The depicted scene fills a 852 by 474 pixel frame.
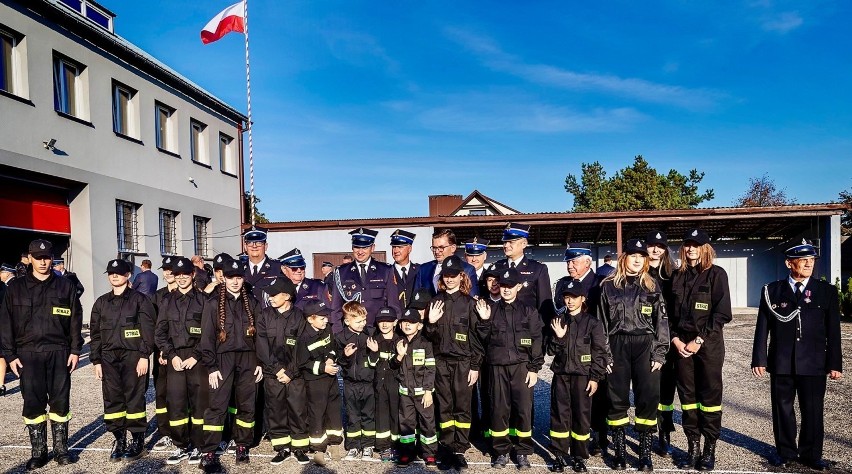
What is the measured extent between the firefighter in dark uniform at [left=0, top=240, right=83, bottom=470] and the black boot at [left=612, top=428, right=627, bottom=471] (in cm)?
527

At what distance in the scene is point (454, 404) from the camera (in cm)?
520

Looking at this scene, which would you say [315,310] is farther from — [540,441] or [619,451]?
[619,451]

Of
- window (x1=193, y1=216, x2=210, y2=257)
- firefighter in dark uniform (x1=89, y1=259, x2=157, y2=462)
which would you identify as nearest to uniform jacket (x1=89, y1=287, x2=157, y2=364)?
firefighter in dark uniform (x1=89, y1=259, x2=157, y2=462)

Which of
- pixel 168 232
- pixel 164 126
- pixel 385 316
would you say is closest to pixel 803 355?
pixel 385 316

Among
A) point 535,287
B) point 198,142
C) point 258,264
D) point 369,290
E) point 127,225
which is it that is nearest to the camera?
point 535,287

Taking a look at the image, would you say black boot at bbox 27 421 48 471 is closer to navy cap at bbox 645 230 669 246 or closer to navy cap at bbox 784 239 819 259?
navy cap at bbox 645 230 669 246

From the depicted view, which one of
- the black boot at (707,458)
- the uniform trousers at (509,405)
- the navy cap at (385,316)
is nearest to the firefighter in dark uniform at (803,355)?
the black boot at (707,458)

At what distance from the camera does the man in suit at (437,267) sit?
5.98 meters

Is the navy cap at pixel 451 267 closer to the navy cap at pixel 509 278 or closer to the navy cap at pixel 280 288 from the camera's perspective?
the navy cap at pixel 509 278

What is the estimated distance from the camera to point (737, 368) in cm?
981

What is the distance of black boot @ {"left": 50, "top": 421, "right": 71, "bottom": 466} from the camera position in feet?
17.2

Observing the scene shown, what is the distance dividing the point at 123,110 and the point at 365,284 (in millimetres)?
14509

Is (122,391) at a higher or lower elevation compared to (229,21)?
lower

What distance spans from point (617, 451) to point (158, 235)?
1652cm
